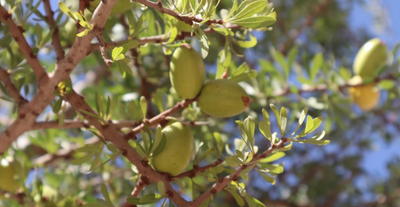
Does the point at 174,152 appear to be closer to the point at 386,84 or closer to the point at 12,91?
the point at 12,91

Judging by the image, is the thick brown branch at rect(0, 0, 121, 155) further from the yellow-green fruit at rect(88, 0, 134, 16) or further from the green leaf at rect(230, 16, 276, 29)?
the green leaf at rect(230, 16, 276, 29)

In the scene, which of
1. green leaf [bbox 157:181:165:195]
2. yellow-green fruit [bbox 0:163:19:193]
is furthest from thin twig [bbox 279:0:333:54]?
green leaf [bbox 157:181:165:195]

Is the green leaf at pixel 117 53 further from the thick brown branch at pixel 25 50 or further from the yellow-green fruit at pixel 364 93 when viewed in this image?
the yellow-green fruit at pixel 364 93

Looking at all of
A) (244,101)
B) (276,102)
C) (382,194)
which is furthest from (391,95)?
(382,194)

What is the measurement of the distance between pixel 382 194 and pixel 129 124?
1.69 m

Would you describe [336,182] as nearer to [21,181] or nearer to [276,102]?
[276,102]

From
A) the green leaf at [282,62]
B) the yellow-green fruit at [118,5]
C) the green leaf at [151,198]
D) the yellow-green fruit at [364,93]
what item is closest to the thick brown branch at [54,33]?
the yellow-green fruit at [118,5]

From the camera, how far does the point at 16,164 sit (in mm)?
988

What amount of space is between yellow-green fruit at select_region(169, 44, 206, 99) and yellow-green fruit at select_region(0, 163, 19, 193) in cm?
53

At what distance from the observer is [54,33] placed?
892 millimetres

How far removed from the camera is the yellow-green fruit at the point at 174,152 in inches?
30.4

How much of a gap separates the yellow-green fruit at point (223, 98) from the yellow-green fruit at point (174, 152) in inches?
3.1

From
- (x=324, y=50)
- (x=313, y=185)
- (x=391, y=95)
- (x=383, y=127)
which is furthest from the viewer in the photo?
(x=324, y=50)

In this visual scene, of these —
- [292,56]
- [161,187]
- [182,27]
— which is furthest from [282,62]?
[161,187]
